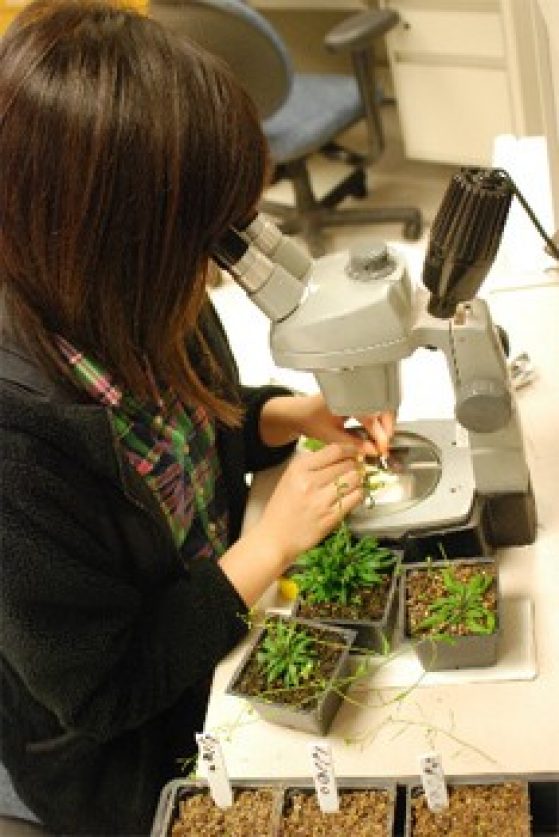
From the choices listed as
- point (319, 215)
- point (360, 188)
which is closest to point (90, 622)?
point (319, 215)

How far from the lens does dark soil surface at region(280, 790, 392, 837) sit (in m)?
0.97

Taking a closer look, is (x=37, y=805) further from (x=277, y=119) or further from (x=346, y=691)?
(x=277, y=119)

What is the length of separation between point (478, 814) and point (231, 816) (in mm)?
225

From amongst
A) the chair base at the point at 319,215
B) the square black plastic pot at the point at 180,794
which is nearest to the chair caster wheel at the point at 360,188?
the chair base at the point at 319,215

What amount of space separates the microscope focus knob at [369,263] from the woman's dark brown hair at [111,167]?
0.11 m

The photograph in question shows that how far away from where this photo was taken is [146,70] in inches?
39.4

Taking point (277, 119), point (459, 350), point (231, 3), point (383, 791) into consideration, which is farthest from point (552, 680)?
point (277, 119)

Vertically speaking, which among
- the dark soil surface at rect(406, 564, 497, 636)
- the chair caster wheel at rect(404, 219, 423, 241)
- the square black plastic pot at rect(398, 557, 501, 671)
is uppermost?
the dark soil surface at rect(406, 564, 497, 636)

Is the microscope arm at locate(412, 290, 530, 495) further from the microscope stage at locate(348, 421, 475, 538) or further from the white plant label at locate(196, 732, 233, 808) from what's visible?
the white plant label at locate(196, 732, 233, 808)

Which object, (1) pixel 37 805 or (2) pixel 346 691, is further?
(1) pixel 37 805

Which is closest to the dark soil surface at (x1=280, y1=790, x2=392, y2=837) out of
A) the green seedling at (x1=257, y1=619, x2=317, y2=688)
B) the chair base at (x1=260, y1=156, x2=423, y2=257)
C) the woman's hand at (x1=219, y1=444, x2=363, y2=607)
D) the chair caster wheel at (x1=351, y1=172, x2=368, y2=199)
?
the green seedling at (x1=257, y1=619, x2=317, y2=688)

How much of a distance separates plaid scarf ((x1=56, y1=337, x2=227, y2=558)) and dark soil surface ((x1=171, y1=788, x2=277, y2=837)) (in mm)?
330

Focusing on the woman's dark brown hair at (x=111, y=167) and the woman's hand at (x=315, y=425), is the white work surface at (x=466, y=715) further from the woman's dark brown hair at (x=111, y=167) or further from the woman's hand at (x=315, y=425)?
the woman's dark brown hair at (x=111, y=167)

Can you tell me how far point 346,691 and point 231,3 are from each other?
1873mm
